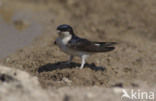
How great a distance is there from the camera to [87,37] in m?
9.98

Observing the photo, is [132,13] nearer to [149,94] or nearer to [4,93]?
[149,94]

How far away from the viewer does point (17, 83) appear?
5.58m

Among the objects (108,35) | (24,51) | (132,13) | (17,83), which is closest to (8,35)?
(24,51)

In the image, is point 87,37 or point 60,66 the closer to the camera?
point 60,66

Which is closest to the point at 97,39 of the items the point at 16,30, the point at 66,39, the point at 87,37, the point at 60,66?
the point at 87,37

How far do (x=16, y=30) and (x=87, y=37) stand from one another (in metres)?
2.00

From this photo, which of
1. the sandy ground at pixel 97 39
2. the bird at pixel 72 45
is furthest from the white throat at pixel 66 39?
the sandy ground at pixel 97 39

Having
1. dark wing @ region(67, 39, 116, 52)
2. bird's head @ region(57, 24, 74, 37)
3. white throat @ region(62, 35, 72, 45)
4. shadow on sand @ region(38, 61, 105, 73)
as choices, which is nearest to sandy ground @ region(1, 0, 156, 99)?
shadow on sand @ region(38, 61, 105, 73)

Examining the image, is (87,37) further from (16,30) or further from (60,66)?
(60,66)

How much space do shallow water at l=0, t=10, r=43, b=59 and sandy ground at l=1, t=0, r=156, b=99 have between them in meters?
0.23

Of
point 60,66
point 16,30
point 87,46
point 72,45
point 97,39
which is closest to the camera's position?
point 72,45

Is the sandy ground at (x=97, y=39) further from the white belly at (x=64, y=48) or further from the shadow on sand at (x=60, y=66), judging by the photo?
the white belly at (x=64, y=48)

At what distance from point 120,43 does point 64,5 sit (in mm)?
3631

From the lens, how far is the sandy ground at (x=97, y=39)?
23.5 ft
